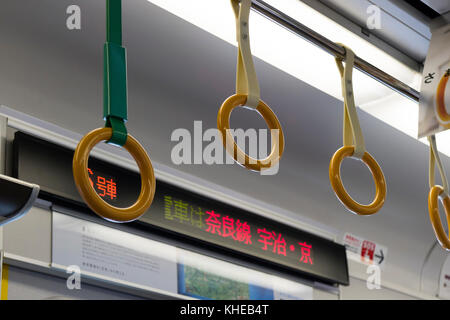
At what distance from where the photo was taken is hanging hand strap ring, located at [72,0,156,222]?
1095mm

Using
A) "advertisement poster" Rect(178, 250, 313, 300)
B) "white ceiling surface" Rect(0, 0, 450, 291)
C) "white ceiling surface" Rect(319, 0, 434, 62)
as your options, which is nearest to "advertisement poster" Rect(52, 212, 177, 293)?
"advertisement poster" Rect(178, 250, 313, 300)

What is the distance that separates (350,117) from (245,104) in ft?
1.07

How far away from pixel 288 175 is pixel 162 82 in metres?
0.90

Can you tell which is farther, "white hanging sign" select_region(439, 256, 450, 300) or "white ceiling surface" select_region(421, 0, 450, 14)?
"white hanging sign" select_region(439, 256, 450, 300)

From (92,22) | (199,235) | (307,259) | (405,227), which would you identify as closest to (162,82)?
(92,22)

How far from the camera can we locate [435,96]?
1910 millimetres

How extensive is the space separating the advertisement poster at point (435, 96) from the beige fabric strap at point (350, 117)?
335 millimetres

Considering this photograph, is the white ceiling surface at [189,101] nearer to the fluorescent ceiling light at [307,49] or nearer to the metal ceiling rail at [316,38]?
the fluorescent ceiling light at [307,49]

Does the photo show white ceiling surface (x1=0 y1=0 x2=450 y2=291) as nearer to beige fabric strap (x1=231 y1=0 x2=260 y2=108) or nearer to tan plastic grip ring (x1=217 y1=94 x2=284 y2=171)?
beige fabric strap (x1=231 y1=0 x2=260 y2=108)

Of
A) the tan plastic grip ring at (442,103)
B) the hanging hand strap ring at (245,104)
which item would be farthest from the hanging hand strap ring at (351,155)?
the tan plastic grip ring at (442,103)

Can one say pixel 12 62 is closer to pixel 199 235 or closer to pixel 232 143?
pixel 199 235

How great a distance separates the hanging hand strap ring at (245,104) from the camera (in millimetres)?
1301

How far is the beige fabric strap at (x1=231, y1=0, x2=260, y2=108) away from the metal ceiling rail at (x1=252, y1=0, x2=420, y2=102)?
0.19 ft

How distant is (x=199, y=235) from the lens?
9.09ft
